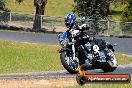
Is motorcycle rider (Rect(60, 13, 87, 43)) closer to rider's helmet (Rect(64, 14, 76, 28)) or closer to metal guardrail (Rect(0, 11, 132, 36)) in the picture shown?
rider's helmet (Rect(64, 14, 76, 28))

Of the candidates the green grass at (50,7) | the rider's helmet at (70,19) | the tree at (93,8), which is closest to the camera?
the rider's helmet at (70,19)

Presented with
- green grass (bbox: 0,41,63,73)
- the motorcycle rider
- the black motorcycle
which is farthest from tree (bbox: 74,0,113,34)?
the motorcycle rider

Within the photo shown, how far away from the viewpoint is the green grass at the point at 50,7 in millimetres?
70562

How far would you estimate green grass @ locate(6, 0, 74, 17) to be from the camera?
70562 mm

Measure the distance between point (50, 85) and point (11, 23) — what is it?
34056 mm

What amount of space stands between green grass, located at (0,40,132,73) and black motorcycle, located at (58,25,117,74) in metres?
7.73

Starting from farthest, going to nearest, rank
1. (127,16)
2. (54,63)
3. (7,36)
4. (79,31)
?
(127,16) → (7,36) → (54,63) → (79,31)

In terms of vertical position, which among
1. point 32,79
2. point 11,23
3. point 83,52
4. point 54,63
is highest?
point 83,52

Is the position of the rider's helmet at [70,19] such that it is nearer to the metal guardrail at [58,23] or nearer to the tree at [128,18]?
the metal guardrail at [58,23]

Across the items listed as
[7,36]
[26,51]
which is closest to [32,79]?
[26,51]

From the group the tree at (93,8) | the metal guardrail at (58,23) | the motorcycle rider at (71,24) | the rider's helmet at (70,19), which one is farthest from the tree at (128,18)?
the rider's helmet at (70,19)

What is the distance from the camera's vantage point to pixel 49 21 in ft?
156

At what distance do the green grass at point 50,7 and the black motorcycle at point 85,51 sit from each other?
54.3 m

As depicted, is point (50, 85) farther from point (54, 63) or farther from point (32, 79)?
point (54, 63)
